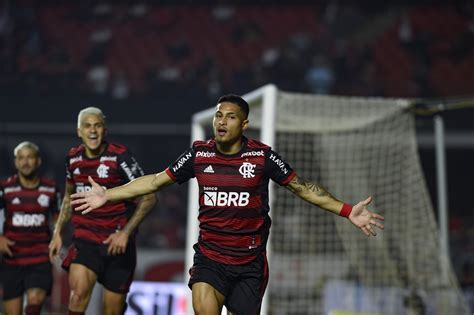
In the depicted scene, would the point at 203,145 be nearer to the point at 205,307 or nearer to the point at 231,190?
the point at 231,190

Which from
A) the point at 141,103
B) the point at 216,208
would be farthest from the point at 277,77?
→ the point at 216,208

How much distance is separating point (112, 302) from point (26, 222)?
1394mm

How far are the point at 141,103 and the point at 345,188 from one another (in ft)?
22.8

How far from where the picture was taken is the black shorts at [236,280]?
5.59 metres

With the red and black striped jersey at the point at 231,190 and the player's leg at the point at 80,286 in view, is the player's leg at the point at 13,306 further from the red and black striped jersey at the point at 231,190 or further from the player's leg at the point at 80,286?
the red and black striped jersey at the point at 231,190

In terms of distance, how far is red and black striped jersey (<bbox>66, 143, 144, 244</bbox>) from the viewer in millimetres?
6867

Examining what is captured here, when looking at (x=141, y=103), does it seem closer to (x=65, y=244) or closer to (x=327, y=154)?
(x=65, y=244)

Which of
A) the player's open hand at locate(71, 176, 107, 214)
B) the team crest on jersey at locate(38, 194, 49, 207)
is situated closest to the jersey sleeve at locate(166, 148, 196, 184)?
the player's open hand at locate(71, 176, 107, 214)

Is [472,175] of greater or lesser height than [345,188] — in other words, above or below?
above

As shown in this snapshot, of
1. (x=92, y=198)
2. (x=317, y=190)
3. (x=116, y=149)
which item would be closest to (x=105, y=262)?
(x=116, y=149)

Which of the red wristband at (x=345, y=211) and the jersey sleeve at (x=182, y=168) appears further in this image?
the jersey sleeve at (x=182, y=168)

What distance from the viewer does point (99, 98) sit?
1775 cm

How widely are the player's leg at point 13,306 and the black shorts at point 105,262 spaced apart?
1.07 metres

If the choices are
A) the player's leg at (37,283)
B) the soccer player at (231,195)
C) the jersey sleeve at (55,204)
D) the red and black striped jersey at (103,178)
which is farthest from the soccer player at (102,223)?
the soccer player at (231,195)
